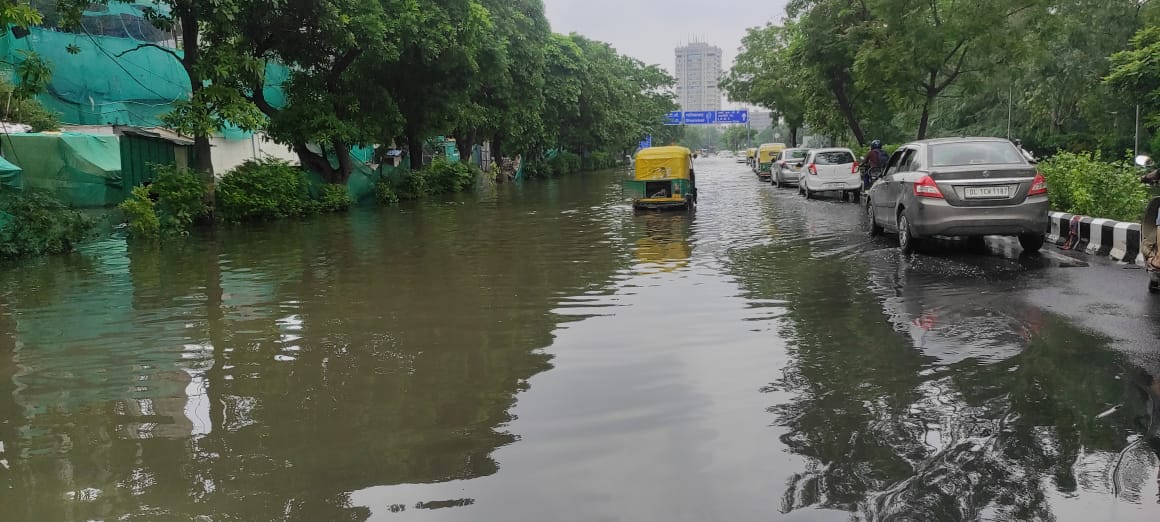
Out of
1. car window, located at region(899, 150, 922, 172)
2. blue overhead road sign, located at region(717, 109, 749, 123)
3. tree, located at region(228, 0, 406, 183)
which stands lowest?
car window, located at region(899, 150, 922, 172)

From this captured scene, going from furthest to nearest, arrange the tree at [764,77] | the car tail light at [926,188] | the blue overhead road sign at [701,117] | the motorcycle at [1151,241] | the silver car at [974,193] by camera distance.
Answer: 1. the blue overhead road sign at [701,117]
2. the tree at [764,77]
3. the car tail light at [926,188]
4. the silver car at [974,193]
5. the motorcycle at [1151,241]

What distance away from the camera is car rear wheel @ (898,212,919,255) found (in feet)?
37.4

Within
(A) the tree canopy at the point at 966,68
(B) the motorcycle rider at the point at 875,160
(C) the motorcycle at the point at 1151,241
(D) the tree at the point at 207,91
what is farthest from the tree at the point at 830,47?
(C) the motorcycle at the point at 1151,241

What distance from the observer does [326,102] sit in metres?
23.8

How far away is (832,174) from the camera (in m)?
26.0

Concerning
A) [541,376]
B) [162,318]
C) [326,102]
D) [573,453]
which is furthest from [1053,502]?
[326,102]

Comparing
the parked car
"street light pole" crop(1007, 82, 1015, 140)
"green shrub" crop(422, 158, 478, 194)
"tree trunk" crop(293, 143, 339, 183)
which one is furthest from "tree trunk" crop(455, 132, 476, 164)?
"street light pole" crop(1007, 82, 1015, 140)

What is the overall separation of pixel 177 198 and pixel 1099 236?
16.6m

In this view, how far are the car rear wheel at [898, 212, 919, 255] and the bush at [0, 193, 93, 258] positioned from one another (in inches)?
510

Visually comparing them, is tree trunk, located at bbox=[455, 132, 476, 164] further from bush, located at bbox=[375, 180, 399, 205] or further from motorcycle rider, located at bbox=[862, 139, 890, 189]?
motorcycle rider, located at bbox=[862, 139, 890, 189]

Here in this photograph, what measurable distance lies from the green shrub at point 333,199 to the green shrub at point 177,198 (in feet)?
15.9

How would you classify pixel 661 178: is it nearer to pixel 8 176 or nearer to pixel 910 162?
pixel 910 162

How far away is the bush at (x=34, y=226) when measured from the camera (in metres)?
13.5

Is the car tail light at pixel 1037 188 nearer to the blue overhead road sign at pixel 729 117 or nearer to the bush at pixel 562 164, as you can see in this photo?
the bush at pixel 562 164
